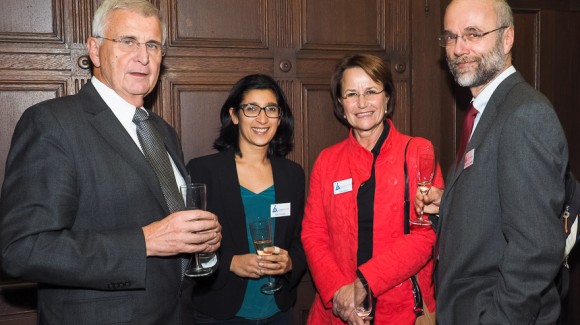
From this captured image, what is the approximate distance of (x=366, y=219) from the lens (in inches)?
96.6

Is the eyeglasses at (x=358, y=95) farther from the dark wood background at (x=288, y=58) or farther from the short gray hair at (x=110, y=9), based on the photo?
the short gray hair at (x=110, y=9)

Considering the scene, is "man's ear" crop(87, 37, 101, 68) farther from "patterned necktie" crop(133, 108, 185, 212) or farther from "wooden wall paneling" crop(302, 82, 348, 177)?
"wooden wall paneling" crop(302, 82, 348, 177)

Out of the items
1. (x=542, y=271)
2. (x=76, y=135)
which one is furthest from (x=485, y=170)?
(x=76, y=135)

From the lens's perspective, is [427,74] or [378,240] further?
[427,74]

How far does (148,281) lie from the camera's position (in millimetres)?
1747

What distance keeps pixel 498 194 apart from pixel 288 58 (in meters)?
1.69

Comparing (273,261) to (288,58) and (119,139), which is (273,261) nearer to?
(119,139)

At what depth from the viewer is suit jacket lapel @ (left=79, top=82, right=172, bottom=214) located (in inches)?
68.4

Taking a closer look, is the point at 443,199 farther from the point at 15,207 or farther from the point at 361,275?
the point at 15,207

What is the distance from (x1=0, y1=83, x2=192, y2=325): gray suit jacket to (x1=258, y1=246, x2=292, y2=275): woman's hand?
0.54m

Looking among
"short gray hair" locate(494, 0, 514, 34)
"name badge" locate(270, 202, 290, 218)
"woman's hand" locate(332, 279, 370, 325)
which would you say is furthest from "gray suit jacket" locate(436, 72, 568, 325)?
"name badge" locate(270, 202, 290, 218)

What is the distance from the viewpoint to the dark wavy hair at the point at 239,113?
107 inches

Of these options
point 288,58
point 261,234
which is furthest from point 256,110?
point 261,234

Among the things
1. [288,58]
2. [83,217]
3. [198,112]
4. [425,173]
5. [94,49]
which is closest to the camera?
[83,217]
